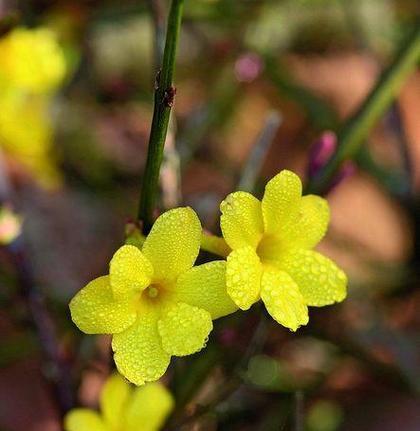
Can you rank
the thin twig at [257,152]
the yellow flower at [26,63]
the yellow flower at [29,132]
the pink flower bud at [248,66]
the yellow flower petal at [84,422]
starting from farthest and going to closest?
the pink flower bud at [248,66]
the yellow flower at [29,132]
the yellow flower at [26,63]
the thin twig at [257,152]
the yellow flower petal at [84,422]

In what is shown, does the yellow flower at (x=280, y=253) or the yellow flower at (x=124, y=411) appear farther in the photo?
the yellow flower at (x=124, y=411)

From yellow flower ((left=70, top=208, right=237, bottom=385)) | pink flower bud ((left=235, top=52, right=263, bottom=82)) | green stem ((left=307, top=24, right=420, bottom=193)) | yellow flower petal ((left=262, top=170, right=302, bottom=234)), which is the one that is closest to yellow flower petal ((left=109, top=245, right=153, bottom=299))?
yellow flower ((left=70, top=208, right=237, bottom=385))

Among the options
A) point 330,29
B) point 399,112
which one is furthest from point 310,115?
point 330,29

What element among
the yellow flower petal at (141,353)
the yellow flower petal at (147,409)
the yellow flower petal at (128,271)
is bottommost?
the yellow flower petal at (141,353)

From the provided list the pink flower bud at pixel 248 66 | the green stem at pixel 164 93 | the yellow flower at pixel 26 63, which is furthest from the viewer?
the pink flower bud at pixel 248 66

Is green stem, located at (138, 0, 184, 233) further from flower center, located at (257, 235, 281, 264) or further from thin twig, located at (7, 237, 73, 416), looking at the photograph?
thin twig, located at (7, 237, 73, 416)

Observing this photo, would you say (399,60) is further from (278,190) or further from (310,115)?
(310,115)

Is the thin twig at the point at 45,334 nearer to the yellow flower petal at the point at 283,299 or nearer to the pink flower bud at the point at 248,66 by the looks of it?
the yellow flower petal at the point at 283,299

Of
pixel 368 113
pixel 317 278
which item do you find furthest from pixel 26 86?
pixel 317 278

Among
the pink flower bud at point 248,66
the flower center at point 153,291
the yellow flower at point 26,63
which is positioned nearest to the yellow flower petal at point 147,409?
the flower center at point 153,291
